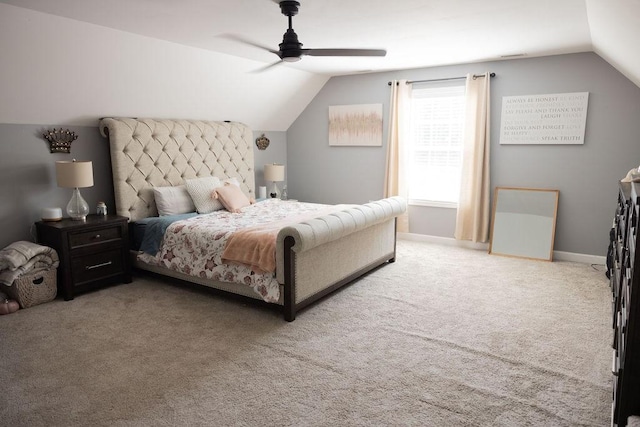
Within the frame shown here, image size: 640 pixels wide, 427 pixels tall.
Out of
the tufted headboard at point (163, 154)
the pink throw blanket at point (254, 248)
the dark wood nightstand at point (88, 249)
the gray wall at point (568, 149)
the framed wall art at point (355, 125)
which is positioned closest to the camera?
the pink throw blanket at point (254, 248)

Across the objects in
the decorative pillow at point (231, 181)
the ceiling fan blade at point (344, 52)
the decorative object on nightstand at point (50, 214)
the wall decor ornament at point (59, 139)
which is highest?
the ceiling fan blade at point (344, 52)

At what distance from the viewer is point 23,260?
3.45 meters

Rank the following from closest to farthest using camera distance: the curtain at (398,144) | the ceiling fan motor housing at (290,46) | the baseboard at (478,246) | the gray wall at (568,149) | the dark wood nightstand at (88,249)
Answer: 1. the ceiling fan motor housing at (290,46)
2. the dark wood nightstand at (88,249)
3. the gray wall at (568,149)
4. the baseboard at (478,246)
5. the curtain at (398,144)

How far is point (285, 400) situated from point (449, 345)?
1.23 metres

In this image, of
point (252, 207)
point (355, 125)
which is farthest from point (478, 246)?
point (252, 207)

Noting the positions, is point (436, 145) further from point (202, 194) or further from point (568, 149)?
point (202, 194)

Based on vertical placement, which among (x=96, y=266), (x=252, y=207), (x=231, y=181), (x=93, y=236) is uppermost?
(x=231, y=181)

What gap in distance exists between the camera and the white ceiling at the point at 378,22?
291cm

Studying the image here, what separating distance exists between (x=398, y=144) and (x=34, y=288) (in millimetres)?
4408

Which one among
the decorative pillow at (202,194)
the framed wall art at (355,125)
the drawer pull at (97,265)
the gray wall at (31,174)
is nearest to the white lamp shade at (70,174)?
the gray wall at (31,174)

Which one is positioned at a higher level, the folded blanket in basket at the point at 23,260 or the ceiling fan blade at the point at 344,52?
the ceiling fan blade at the point at 344,52

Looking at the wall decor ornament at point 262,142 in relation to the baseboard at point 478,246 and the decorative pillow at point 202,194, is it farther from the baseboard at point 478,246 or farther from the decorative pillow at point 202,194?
the baseboard at point 478,246

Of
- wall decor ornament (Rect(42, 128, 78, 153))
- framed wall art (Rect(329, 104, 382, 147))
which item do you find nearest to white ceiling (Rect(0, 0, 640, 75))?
wall decor ornament (Rect(42, 128, 78, 153))

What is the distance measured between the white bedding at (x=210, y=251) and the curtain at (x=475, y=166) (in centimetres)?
223
